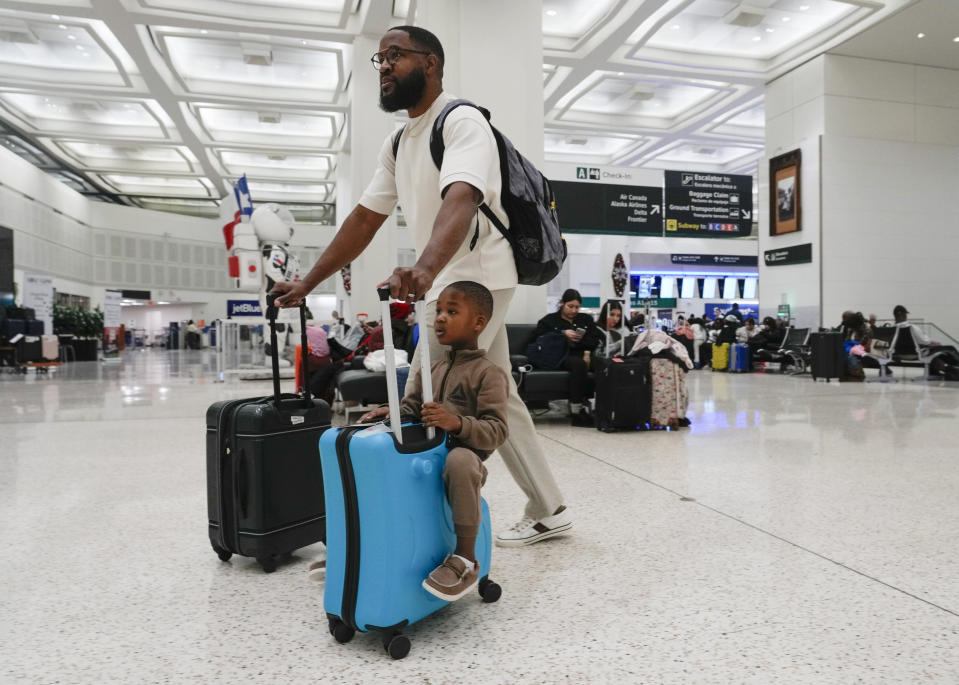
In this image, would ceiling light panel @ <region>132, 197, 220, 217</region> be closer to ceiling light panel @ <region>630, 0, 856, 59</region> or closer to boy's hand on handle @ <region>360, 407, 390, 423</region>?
ceiling light panel @ <region>630, 0, 856, 59</region>

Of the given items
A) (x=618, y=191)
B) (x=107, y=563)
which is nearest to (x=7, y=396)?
(x=107, y=563)

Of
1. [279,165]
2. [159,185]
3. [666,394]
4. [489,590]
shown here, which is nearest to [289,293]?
[489,590]

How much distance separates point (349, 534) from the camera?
1.44 m

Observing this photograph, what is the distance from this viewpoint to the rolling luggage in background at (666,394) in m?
5.16

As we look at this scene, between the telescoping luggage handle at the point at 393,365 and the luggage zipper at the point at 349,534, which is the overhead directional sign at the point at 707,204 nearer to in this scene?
the telescoping luggage handle at the point at 393,365

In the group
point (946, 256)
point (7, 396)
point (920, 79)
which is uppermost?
point (920, 79)

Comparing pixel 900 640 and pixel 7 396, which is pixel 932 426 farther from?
pixel 7 396

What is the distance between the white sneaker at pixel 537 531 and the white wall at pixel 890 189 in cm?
1263

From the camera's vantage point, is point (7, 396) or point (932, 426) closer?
point (932, 426)

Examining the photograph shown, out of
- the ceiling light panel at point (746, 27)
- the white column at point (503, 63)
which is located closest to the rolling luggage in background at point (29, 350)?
the white column at point (503, 63)

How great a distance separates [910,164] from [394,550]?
52.0ft

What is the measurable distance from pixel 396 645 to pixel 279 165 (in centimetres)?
2450

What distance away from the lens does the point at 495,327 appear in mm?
1909

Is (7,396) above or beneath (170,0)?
beneath
